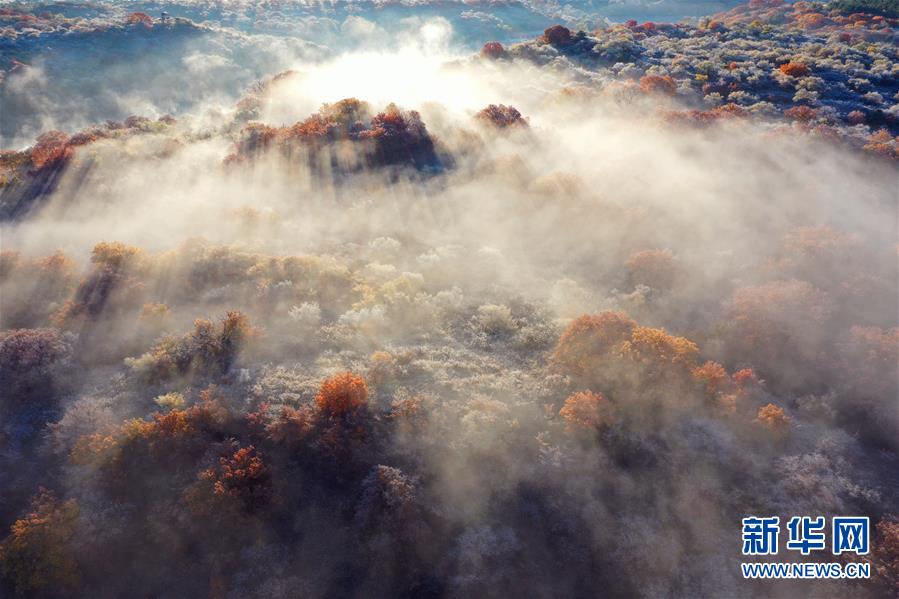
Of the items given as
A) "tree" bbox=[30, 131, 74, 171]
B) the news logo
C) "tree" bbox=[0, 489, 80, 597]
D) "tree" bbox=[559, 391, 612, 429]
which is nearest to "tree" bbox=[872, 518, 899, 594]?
the news logo

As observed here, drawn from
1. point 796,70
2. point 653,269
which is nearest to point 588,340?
A: point 653,269

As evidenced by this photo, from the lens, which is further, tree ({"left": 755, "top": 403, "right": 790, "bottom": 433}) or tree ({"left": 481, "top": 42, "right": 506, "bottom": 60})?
tree ({"left": 481, "top": 42, "right": 506, "bottom": 60})

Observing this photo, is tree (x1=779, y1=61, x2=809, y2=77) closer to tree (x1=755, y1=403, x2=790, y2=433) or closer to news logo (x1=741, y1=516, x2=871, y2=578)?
tree (x1=755, y1=403, x2=790, y2=433)

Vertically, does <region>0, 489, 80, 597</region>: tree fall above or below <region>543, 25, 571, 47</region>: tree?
below

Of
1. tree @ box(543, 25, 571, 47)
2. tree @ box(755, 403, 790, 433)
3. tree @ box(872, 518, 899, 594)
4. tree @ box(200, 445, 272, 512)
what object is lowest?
tree @ box(872, 518, 899, 594)

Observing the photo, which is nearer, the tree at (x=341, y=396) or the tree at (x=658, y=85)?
the tree at (x=341, y=396)

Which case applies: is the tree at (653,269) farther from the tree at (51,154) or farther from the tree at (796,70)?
the tree at (796,70)

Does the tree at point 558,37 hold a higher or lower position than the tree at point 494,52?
higher

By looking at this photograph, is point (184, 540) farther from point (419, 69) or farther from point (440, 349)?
point (419, 69)

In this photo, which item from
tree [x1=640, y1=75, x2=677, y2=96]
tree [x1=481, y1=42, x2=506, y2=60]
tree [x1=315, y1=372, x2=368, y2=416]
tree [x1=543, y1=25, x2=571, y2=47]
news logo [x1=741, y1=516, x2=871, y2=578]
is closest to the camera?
news logo [x1=741, y1=516, x2=871, y2=578]

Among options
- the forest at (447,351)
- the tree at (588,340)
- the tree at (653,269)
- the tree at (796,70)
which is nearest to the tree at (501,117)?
the forest at (447,351)

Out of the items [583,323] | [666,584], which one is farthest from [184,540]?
[583,323]
